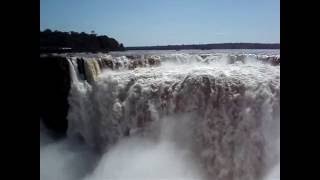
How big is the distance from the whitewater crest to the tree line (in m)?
0.38

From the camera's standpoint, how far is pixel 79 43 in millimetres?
4719

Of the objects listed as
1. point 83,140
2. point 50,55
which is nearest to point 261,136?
point 83,140

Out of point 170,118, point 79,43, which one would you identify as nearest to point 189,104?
point 170,118

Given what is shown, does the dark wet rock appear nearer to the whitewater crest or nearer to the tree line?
the whitewater crest

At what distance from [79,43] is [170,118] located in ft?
4.77

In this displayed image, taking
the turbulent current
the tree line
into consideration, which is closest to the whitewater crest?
the turbulent current

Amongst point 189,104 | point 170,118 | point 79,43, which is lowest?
point 170,118

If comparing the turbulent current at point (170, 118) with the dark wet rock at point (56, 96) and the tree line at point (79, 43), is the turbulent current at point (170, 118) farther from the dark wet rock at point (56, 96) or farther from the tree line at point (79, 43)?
the tree line at point (79, 43)

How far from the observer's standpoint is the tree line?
4.04 meters

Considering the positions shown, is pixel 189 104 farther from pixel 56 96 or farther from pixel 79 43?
pixel 56 96

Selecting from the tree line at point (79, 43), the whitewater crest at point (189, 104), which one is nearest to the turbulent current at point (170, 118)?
the whitewater crest at point (189, 104)

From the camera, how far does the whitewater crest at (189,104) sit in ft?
16.4

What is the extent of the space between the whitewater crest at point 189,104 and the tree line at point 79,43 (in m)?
0.38
